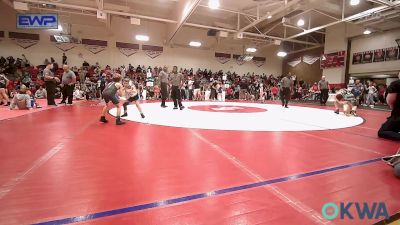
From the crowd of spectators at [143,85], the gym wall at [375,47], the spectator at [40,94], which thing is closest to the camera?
the spectator at [40,94]

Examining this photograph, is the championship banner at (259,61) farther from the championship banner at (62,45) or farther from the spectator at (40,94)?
the spectator at (40,94)

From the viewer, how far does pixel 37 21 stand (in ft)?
32.2

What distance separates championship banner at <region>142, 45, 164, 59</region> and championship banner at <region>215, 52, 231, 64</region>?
499 cm

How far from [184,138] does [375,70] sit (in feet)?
54.6

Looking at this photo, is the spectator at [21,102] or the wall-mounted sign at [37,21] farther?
the wall-mounted sign at [37,21]

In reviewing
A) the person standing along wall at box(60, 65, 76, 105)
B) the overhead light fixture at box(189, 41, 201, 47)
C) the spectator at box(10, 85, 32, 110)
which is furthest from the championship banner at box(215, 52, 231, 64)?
the spectator at box(10, 85, 32, 110)

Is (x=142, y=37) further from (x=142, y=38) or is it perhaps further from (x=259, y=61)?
(x=259, y=61)

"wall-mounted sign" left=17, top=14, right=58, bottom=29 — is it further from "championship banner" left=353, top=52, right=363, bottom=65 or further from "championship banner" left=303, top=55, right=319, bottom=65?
"championship banner" left=303, top=55, right=319, bottom=65

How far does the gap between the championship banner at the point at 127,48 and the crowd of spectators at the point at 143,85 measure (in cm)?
120

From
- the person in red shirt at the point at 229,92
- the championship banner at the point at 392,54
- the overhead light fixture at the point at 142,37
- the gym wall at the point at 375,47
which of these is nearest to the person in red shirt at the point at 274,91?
the person in red shirt at the point at 229,92

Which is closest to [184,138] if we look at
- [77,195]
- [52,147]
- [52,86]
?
[52,147]

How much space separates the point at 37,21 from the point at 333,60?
1808cm

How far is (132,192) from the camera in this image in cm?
183

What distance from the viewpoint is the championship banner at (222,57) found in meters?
21.0
